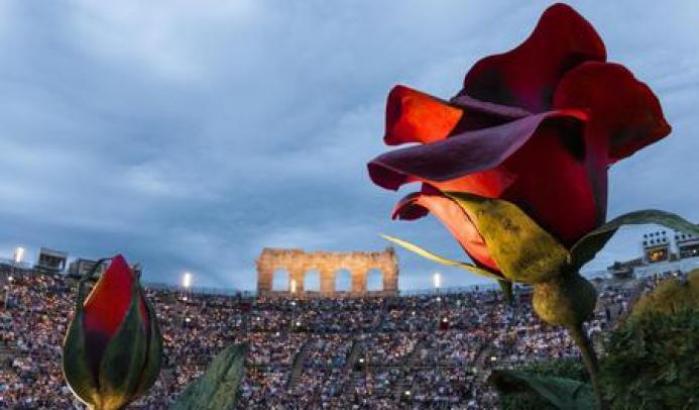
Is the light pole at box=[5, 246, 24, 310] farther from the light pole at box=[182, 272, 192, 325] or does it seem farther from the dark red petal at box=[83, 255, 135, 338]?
the dark red petal at box=[83, 255, 135, 338]

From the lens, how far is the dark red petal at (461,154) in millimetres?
779

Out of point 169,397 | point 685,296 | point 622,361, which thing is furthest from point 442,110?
point 169,397

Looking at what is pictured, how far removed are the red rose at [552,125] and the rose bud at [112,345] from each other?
66 centimetres

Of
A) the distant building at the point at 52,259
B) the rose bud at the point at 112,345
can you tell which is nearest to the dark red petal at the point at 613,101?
the rose bud at the point at 112,345

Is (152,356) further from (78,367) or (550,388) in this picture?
(550,388)

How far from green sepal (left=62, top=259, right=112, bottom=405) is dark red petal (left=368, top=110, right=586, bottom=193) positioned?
72cm

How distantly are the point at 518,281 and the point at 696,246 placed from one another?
177 ft

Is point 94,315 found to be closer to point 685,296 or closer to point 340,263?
point 685,296

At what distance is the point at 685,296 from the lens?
19500 millimetres

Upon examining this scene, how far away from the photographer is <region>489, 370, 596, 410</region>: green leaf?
3.32 ft

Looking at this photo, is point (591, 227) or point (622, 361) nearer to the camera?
point (591, 227)

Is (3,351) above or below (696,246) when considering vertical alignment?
below

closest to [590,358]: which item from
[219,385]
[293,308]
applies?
[219,385]

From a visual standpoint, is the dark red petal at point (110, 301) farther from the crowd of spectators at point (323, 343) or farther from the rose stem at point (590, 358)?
the crowd of spectators at point (323, 343)
